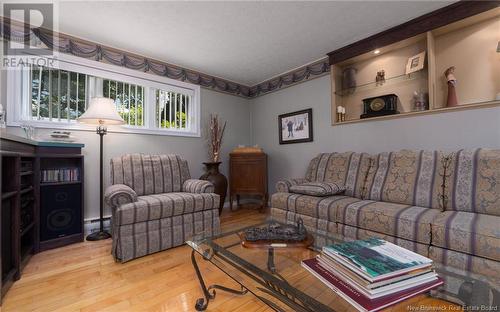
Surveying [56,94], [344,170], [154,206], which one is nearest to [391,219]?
[344,170]

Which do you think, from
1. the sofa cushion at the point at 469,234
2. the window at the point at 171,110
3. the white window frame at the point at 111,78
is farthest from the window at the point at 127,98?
the sofa cushion at the point at 469,234

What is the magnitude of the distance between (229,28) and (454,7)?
2070 mm

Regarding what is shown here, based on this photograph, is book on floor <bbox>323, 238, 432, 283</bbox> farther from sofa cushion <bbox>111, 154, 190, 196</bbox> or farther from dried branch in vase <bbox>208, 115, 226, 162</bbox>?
dried branch in vase <bbox>208, 115, 226, 162</bbox>

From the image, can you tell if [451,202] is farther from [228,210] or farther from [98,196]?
[98,196]

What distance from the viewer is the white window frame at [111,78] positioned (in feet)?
6.87

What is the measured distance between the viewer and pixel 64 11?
1.96 m

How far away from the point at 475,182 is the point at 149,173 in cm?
293

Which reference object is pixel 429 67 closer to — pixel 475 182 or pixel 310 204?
pixel 475 182

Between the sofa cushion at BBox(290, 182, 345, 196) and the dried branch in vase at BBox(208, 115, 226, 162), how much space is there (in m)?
1.57

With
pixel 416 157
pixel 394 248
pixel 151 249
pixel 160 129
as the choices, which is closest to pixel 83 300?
pixel 151 249

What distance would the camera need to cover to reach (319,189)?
2.09m

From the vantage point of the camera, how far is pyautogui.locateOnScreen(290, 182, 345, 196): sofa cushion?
6.86 feet

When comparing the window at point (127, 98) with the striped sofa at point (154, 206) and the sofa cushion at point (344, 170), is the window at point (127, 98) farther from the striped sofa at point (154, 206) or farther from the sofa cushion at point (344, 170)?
the sofa cushion at point (344, 170)

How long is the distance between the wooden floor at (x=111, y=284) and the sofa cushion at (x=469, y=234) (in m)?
1.15
